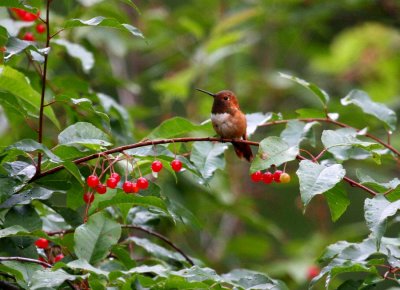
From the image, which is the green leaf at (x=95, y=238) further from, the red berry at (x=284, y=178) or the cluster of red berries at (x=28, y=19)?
the cluster of red berries at (x=28, y=19)

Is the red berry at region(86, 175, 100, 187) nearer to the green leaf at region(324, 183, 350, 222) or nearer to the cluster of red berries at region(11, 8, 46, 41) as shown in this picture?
the green leaf at region(324, 183, 350, 222)

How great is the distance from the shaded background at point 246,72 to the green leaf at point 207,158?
1747 mm

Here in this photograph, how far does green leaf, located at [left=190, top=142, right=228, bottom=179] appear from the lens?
268cm

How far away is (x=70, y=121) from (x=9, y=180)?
38.2 inches

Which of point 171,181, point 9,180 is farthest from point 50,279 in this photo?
point 171,181

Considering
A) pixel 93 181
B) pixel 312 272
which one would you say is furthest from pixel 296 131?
pixel 312 272

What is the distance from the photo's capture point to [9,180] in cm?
229

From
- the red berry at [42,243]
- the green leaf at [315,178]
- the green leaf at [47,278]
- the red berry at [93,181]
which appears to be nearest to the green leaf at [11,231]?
the green leaf at [47,278]

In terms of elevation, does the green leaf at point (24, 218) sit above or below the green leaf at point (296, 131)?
below

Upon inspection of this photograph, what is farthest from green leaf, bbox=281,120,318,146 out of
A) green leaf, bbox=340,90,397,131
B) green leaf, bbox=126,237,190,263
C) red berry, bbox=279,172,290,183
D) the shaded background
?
the shaded background

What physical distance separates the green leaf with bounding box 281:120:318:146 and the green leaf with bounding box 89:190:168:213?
0.77 m

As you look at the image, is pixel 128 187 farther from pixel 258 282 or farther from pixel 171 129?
pixel 258 282

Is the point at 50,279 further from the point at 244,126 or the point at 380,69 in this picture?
the point at 380,69

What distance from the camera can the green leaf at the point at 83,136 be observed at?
2.32 metres
